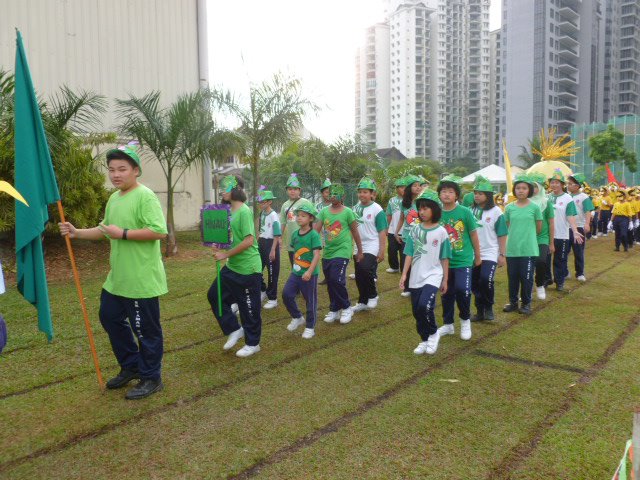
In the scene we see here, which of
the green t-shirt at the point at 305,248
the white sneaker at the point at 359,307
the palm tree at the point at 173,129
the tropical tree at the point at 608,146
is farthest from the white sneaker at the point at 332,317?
the tropical tree at the point at 608,146

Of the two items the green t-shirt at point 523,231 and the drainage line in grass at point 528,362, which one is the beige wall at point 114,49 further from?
the drainage line in grass at point 528,362

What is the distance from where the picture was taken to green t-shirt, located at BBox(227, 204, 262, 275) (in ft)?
16.8

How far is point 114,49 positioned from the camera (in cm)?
1546

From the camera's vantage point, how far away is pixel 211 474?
10.2 feet

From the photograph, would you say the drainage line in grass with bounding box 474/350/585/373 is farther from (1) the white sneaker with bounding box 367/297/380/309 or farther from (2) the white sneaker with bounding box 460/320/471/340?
(1) the white sneaker with bounding box 367/297/380/309

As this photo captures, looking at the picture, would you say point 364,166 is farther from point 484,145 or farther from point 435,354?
point 484,145

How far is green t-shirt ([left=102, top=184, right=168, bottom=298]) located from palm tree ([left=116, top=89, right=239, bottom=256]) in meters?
8.88

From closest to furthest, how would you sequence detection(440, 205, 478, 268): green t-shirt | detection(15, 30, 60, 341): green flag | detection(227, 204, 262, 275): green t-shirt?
detection(15, 30, 60, 341): green flag
detection(227, 204, 262, 275): green t-shirt
detection(440, 205, 478, 268): green t-shirt

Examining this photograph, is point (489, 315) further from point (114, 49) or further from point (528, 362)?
point (114, 49)

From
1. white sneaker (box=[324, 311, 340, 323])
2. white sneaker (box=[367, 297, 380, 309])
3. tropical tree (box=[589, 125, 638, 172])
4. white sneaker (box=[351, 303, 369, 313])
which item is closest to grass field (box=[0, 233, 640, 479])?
white sneaker (box=[324, 311, 340, 323])

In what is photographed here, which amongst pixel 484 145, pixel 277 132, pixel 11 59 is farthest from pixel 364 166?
pixel 484 145

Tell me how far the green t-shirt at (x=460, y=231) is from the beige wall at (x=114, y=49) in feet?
40.0

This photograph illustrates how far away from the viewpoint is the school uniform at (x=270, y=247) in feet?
24.9

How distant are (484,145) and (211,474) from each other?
389ft
